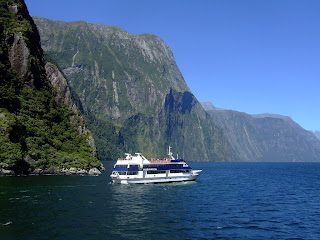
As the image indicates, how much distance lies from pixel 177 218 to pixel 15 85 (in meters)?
100

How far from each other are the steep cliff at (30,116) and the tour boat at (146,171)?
114 feet

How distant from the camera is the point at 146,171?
8800 cm

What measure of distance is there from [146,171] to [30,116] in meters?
59.3

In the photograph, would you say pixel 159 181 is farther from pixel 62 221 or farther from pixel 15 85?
Result: pixel 15 85

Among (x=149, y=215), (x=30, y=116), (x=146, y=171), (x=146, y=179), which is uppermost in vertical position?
(x=30, y=116)

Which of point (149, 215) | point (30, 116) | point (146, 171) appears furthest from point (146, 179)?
point (30, 116)

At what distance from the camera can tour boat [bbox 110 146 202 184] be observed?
3376 inches

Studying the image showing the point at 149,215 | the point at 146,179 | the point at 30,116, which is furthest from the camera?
the point at 30,116

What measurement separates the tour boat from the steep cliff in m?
34.7

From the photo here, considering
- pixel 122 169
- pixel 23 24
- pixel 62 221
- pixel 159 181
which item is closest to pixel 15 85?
pixel 23 24

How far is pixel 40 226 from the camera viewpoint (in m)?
36.4

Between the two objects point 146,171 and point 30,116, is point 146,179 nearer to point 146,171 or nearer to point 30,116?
point 146,171

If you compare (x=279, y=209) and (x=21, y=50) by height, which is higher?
(x=21, y=50)

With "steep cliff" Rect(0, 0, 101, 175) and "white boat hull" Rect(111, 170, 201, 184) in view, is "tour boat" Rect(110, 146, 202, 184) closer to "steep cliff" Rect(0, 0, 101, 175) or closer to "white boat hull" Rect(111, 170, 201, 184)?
"white boat hull" Rect(111, 170, 201, 184)
